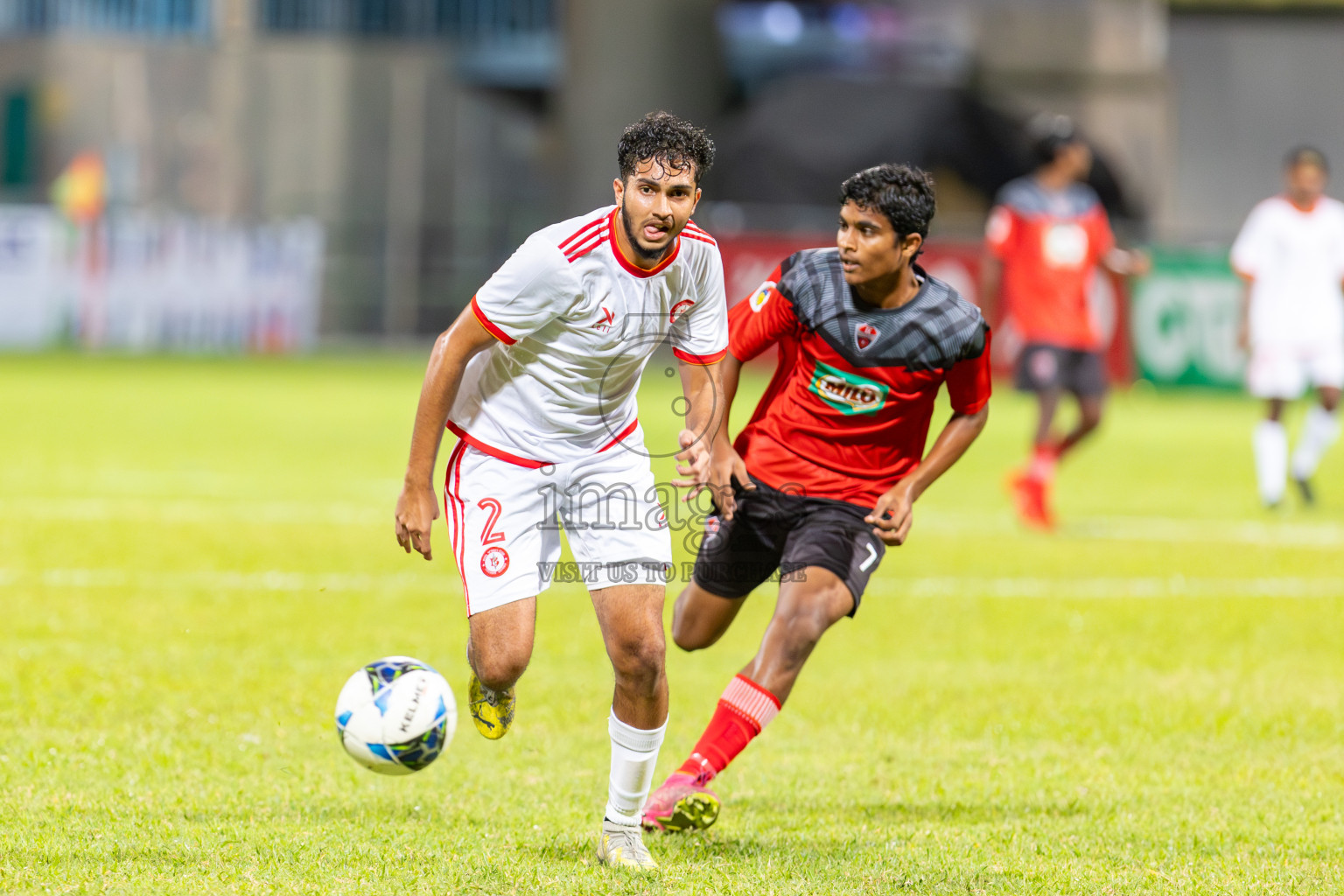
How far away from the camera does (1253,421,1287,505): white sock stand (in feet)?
42.7

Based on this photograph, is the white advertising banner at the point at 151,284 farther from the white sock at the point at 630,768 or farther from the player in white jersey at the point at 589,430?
the white sock at the point at 630,768

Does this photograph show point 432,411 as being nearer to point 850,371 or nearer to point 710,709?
point 850,371

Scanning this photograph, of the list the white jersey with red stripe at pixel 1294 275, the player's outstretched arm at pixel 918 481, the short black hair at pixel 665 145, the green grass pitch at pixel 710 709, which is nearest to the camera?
the short black hair at pixel 665 145

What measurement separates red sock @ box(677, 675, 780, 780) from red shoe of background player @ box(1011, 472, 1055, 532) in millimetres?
6929

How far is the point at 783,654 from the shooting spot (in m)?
5.36

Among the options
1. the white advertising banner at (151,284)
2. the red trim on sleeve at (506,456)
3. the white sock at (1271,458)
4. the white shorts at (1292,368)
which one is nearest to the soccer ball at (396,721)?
the red trim on sleeve at (506,456)

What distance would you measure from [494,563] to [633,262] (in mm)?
970

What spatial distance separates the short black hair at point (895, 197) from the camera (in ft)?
→ 17.7

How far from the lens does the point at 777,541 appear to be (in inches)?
228

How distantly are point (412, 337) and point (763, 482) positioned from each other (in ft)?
92.6

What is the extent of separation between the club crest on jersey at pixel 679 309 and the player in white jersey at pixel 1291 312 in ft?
29.2

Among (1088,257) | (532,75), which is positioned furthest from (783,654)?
(532,75)

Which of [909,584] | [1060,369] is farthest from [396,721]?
[1060,369]

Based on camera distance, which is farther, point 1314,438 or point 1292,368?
point 1314,438
